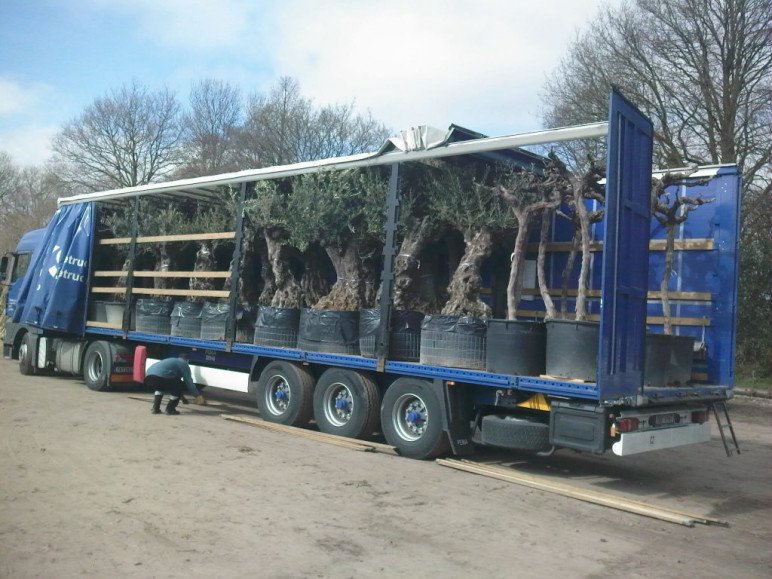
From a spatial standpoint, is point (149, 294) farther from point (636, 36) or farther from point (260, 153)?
point (260, 153)

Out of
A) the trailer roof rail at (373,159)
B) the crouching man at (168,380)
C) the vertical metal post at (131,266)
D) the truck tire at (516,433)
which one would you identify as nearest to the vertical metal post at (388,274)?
the trailer roof rail at (373,159)

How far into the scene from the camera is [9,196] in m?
47.0

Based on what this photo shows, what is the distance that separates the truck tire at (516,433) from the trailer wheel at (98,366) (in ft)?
26.5

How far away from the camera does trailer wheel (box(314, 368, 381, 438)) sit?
9.35m

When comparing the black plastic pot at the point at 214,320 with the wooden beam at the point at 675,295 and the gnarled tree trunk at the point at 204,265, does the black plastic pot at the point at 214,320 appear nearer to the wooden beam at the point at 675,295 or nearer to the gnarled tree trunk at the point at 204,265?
the gnarled tree trunk at the point at 204,265

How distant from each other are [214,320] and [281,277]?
4.23ft

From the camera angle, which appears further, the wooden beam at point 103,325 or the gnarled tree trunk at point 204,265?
the wooden beam at point 103,325

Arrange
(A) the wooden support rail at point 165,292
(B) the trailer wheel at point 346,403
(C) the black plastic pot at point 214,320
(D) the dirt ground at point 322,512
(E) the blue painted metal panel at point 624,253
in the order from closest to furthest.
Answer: (D) the dirt ground at point 322,512 < (E) the blue painted metal panel at point 624,253 < (B) the trailer wheel at point 346,403 < (C) the black plastic pot at point 214,320 < (A) the wooden support rail at point 165,292

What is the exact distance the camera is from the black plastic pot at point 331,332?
972cm

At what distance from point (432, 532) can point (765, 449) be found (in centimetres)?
733

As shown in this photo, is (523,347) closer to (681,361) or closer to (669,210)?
(681,361)

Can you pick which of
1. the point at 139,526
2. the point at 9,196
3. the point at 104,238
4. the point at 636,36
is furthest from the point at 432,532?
the point at 9,196

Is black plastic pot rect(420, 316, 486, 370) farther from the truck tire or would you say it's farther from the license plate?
the license plate

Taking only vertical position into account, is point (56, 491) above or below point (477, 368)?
below
